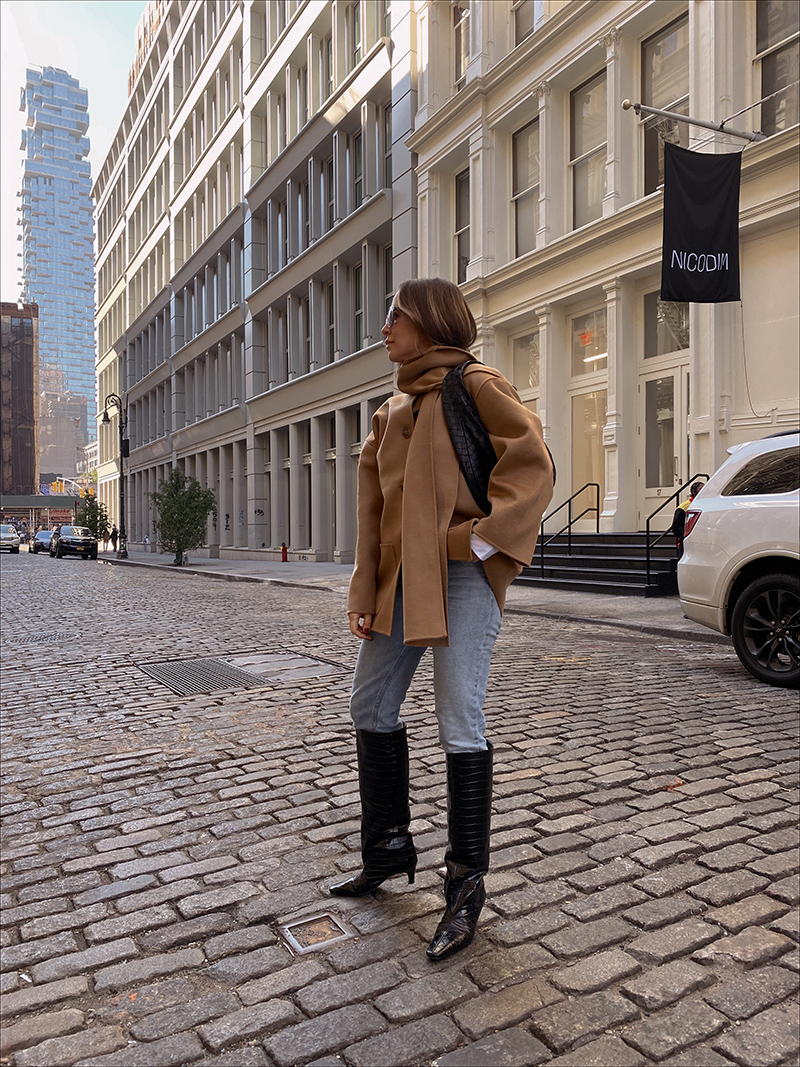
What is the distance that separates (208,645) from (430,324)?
760 cm

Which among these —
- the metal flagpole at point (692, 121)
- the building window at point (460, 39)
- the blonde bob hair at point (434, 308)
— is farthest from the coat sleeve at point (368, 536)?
the building window at point (460, 39)

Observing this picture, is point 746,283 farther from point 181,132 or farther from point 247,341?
point 181,132

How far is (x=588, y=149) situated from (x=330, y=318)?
13.8 metres

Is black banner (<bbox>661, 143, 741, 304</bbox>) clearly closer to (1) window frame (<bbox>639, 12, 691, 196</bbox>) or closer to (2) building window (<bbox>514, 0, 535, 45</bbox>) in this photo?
(1) window frame (<bbox>639, 12, 691, 196</bbox>)

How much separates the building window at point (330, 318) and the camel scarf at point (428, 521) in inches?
1135

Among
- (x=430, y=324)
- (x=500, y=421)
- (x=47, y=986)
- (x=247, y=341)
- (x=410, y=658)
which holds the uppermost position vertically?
(x=247, y=341)

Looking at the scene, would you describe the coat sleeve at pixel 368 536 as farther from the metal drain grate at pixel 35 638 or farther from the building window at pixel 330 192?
the building window at pixel 330 192

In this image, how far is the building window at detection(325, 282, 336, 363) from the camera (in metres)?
31.1

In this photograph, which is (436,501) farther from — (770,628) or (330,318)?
(330,318)

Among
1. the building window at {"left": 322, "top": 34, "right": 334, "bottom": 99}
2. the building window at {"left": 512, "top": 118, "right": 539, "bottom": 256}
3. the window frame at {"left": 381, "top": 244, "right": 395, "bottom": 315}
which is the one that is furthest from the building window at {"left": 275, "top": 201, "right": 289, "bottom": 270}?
the building window at {"left": 512, "top": 118, "right": 539, "bottom": 256}

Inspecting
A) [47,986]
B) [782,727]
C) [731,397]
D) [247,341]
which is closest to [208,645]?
[782,727]

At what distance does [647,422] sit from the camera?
1786 cm

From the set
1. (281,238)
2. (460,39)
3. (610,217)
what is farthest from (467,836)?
(281,238)

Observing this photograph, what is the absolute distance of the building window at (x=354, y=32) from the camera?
2886cm
